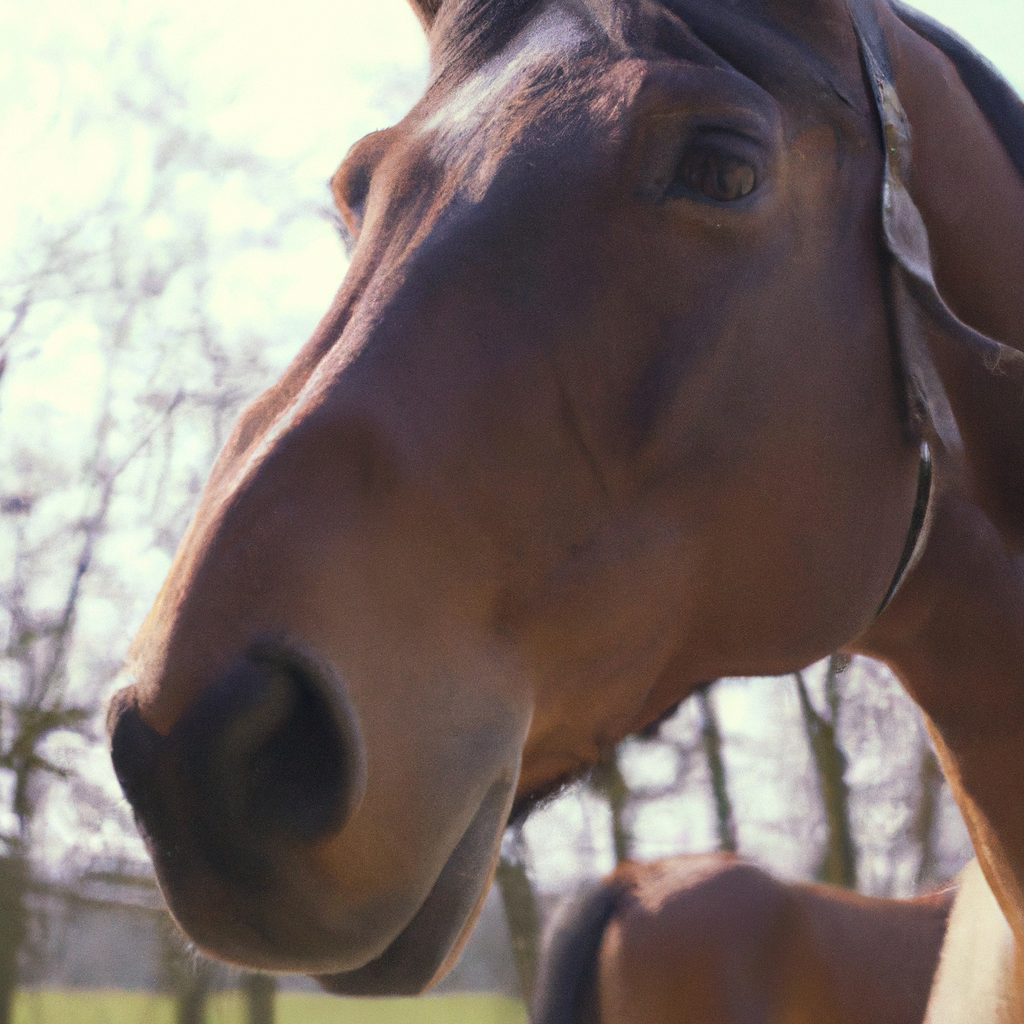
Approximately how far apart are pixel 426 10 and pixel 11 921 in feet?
33.9

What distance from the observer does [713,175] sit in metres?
1.41

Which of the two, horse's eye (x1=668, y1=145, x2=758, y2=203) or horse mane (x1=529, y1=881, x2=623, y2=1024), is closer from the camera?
horse's eye (x1=668, y1=145, x2=758, y2=203)

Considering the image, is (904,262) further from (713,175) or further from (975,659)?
(975,659)

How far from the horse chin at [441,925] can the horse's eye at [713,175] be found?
84 cm

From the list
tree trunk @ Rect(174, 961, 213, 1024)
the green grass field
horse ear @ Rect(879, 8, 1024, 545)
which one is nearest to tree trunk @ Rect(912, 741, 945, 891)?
the green grass field

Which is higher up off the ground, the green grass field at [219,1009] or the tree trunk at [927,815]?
the tree trunk at [927,815]

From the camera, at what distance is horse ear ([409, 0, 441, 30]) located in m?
1.94

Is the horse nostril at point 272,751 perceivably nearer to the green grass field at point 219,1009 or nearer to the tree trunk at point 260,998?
the green grass field at point 219,1009

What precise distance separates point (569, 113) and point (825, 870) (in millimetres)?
10295

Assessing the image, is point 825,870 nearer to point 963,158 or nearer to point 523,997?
point 523,997

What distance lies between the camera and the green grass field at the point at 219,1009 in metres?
10.0

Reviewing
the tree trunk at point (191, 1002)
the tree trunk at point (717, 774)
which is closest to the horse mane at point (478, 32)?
the tree trunk at point (717, 774)

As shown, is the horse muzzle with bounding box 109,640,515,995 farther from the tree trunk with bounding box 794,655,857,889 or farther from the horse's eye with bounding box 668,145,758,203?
the tree trunk with bounding box 794,655,857,889

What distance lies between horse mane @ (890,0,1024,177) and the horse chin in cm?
156
